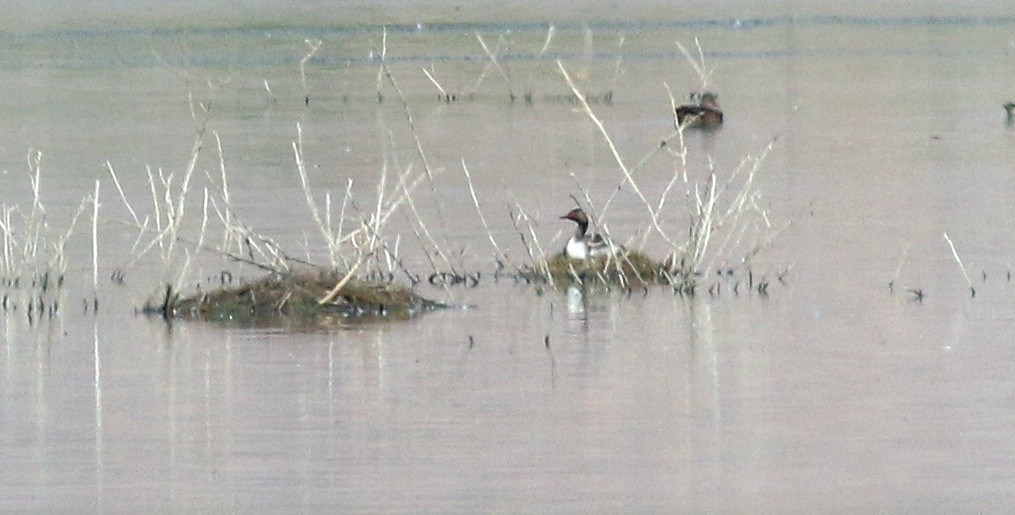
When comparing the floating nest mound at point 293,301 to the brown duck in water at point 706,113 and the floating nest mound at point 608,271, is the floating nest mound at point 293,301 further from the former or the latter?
the brown duck in water at point 706,113

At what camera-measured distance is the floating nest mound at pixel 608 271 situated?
13.1 metres

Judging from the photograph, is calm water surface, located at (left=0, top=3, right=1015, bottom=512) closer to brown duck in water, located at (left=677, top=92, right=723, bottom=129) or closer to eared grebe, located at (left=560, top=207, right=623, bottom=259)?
eared grebe, located at (left=560, top=207, right=623, bottom=259)

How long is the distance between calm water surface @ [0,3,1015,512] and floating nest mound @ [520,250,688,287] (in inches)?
7.3

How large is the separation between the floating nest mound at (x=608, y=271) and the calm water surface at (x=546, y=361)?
0.19m

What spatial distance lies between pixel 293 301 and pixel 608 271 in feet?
6.12

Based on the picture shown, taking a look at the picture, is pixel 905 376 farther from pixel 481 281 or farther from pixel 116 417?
pixel 481 281

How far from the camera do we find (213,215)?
56.5ft

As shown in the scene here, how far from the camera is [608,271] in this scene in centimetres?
1330

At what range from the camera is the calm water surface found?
8188 millimetres

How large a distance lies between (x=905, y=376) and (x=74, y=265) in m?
5.93

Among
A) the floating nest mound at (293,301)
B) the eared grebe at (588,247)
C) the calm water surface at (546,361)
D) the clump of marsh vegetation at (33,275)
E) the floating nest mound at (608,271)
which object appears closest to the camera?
the calm water surface at (546,361)

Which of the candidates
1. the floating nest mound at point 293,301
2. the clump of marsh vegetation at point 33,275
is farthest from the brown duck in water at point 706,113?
the floating nest mound at point 293,301

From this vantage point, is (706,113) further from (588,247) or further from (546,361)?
(546,361)

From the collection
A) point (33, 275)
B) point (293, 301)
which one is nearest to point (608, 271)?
point (293, 301)
